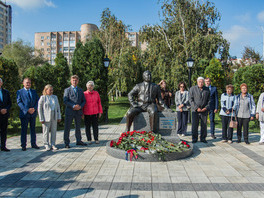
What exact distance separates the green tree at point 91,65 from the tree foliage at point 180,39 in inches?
369

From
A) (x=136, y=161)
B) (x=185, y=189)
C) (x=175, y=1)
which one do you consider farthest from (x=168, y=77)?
(x=185, y=189)

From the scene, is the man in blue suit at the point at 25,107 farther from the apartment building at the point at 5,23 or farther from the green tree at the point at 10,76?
the apartment building at the point at 5,23

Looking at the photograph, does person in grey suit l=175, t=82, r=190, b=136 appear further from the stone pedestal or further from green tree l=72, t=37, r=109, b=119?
Result: green tree l=72, t=37, r=109, b=119

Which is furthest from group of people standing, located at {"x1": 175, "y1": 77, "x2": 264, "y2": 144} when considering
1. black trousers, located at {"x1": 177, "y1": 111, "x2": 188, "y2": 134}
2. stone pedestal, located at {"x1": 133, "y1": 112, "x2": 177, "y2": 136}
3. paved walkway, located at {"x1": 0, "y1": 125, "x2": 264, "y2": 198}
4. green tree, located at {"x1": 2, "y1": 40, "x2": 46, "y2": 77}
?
green tree, located at {"x1": 2, "y1": 40, "x2": 46, "y2": 77}

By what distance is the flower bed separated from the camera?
5.23 m

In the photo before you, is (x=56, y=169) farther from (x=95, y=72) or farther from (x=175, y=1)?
(x=175, y=1)

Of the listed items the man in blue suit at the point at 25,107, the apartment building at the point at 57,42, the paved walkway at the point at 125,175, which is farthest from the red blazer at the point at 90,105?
the apartment building at the point at 57,42

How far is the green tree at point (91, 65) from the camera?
485 inches

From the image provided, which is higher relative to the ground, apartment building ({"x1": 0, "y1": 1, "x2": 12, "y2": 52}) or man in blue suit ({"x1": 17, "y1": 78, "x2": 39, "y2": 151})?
apartment building ({"x1": 0, "y1": 1, "x2": 12, "y2": 52})

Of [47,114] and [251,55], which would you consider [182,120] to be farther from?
[251,55]

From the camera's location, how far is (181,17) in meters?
21.9

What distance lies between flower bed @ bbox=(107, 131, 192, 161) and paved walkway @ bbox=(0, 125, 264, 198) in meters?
0.16

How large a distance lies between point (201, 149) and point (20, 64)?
46319 millimetres

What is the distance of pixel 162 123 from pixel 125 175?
103 inches
